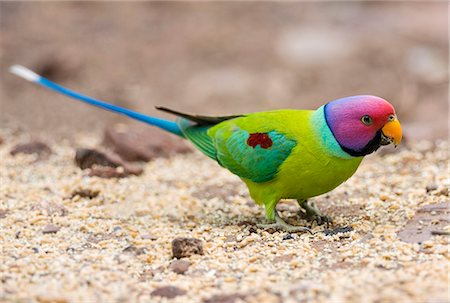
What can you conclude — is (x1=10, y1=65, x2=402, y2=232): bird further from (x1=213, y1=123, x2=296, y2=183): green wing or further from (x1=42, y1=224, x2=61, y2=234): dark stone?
(x1=42, y1=224, x2=61, y2=234): dark stone

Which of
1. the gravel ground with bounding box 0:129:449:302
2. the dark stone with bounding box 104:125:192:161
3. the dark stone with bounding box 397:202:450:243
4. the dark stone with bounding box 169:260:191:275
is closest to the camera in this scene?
the gravel ground with bounding box 0:129:449:302

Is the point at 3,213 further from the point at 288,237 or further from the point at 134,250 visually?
the point at 288,237

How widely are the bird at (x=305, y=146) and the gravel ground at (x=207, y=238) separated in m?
0.22

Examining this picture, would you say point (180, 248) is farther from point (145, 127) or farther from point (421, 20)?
point (421, 20)

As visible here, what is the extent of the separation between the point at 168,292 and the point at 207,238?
0.86 metres

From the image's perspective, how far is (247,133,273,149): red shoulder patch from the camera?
3857mm

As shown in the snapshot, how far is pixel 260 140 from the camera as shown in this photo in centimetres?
390

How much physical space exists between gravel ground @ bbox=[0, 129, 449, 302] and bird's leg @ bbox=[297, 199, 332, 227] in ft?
0.30

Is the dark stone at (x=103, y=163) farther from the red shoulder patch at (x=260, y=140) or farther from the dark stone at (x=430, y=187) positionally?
the dark stone at (x=430, y=187)

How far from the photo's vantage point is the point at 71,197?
456cm

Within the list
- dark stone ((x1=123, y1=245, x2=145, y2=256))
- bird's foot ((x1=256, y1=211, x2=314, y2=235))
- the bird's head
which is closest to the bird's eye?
the bird's head

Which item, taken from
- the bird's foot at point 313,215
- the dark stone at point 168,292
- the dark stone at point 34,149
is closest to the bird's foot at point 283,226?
the bird's foot at point 313,215

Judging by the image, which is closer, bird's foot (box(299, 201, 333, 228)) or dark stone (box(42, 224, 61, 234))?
dark stone (box(42, 224, 61, 234))

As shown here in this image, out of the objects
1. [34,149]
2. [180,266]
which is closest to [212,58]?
[34,149]
